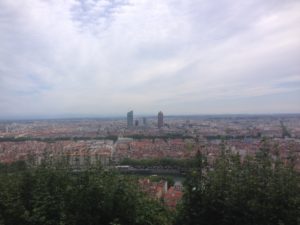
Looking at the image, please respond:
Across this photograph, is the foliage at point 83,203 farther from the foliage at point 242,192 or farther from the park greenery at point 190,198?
the foliage at point 242,192

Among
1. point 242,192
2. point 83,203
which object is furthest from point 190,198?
point 83,203

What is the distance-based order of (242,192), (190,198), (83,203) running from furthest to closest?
(190,198) → (83,203) → (242,192)

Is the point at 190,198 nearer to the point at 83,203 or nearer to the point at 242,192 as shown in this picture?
the point at 242,192

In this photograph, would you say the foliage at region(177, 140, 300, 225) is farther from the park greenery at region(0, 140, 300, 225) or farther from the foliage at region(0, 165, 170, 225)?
the foliage at region(0, 165, 170, 225)

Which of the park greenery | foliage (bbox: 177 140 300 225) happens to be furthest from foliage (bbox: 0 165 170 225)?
foliage (bbox: 177 140 300 225)

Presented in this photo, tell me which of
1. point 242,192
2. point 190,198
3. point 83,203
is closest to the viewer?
point 242,192

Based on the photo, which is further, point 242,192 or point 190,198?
point 190,198

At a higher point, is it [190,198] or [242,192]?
[242,192]

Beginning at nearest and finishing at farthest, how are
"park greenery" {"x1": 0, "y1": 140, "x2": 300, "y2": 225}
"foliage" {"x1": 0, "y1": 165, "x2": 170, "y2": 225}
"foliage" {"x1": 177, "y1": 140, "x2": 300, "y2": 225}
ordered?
"foliage" {"x1": 177, "y1": 140, "x2": 300, "y2": 225}, "park greenery" {"x1": 0, "y1": 140, "x2": 300, "y2": 225}, "foliage" {"x1": 0, "y1": 165, "x2": 170, "y2": 225}

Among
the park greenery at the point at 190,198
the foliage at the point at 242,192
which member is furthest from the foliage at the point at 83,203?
the foliage at the point at 242,192
